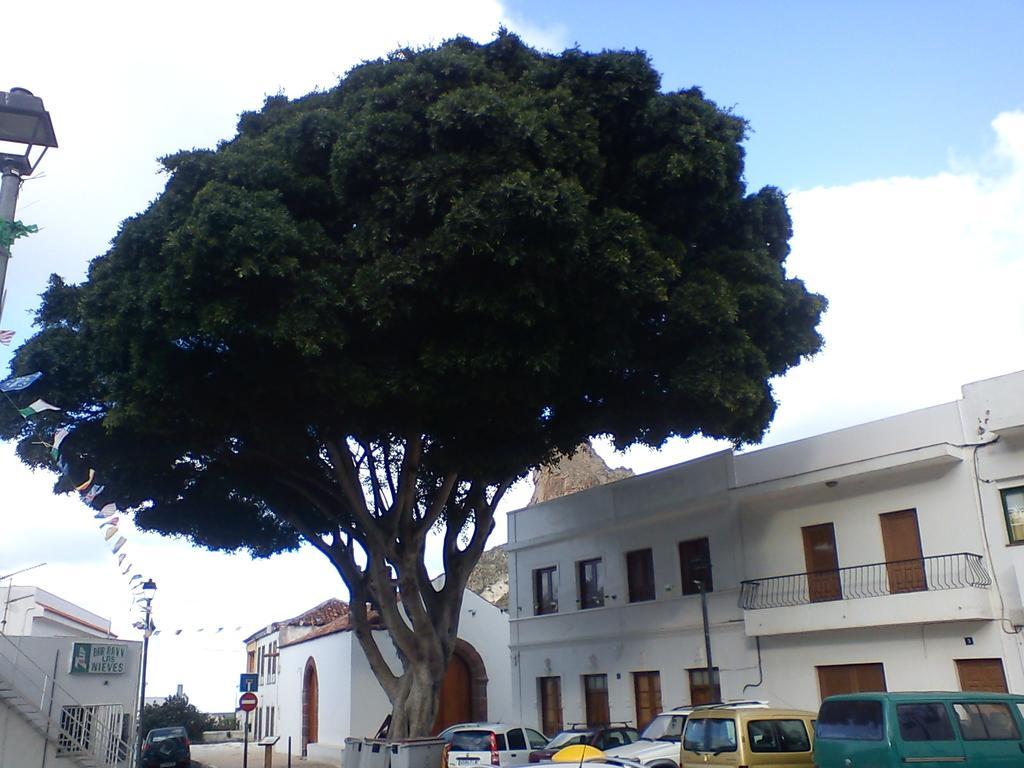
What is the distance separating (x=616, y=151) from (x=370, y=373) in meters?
6.97

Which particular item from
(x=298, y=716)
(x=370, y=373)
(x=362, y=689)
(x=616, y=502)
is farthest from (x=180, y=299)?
(x=298, y=716)

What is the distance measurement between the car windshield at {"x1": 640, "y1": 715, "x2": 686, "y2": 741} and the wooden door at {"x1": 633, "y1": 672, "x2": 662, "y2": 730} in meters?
5.46

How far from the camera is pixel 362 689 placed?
1302 inches

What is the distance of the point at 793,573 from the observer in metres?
22.5

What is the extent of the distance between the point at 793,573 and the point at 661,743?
590 cm

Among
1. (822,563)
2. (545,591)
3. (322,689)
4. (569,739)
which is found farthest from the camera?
(322,689)

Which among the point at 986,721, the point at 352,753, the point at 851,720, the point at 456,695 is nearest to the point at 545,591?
the point at 456,695

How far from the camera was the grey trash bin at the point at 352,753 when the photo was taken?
22538mm

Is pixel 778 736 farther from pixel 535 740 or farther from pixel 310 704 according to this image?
pixel 310 704

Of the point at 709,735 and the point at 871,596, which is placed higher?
the point at 871,596

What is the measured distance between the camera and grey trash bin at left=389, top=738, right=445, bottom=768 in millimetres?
20078

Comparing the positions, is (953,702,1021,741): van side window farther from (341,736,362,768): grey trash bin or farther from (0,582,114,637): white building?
(0,582,114,637): white building

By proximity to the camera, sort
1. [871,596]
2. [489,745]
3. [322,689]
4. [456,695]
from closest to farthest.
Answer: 1. [871,596]
2. [489,745]
3. [456,695]
4. [322,689]

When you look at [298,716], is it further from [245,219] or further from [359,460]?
[245,219]
